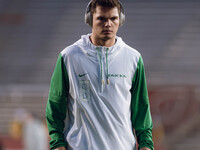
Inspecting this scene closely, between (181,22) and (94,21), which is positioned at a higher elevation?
(94,21)

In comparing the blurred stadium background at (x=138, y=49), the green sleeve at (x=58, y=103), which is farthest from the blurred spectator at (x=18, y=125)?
the green sleeve at (x=58, y=103)

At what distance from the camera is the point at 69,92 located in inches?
91.4

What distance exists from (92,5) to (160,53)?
9733 millimetres

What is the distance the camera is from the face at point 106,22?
7.50ft

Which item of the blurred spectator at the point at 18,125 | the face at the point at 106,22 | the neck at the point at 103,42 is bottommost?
the blurred spectator at the point at 18,125

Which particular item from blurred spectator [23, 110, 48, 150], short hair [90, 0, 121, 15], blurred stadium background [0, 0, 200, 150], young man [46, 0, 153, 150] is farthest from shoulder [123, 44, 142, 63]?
blurred stadium background [0, 0, 200, 150]

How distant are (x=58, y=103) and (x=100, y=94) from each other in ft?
0.58

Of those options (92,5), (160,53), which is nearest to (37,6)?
(160,53)

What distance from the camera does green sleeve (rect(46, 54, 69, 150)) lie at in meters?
2.30

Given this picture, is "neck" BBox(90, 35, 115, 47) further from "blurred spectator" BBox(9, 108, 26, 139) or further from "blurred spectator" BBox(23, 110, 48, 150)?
"blurred spectator" BBox(9, 108, 26, 139)

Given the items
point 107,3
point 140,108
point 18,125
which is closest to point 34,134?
point 18,125

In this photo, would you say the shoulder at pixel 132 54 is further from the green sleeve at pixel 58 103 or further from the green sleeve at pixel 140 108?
the green sleeve at pixel 58 103

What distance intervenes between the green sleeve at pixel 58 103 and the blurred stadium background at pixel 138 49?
7607mm

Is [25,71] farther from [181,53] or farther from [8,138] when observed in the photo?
[181,53]
